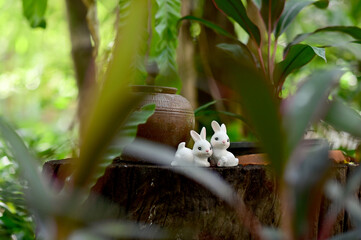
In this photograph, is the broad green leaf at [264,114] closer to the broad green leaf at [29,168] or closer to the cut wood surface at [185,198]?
the broad green leaf at [29,168]

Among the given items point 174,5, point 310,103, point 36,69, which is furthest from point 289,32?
point 36,69

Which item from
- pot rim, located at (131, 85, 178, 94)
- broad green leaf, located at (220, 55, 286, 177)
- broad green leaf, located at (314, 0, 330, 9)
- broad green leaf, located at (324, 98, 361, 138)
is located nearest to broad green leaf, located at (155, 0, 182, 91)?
pot rim, located at (131, 85, 178, 94)

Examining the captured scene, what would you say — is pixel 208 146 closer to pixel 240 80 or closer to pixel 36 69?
pixel 240 80

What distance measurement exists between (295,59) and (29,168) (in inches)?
44.8

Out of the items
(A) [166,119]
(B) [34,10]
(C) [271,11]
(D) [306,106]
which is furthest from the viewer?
(B) [34,10]

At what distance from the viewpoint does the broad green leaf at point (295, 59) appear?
132 cm

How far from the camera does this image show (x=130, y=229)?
0.48m

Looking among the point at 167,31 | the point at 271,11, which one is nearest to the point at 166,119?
the point at 167,31

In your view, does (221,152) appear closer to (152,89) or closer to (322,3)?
(152,89)

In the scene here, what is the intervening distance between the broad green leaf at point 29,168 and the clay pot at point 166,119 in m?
0.89

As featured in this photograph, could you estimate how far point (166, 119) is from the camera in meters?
1.34

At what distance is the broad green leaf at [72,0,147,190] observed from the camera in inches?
11.0

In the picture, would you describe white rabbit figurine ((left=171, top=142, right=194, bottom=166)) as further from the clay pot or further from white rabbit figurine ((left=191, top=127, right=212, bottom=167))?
the clay pot

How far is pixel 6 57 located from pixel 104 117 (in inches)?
282
